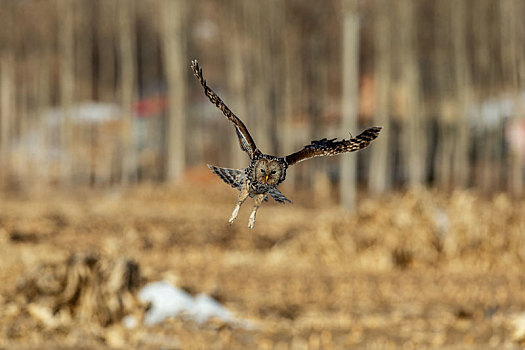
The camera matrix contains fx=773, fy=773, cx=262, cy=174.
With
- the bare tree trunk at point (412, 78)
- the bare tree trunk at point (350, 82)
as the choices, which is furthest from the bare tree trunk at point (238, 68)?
the bare tree trunk at point (350, 82)

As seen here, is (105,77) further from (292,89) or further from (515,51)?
(515,51)

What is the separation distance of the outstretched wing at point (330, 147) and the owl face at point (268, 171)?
0.06 metres

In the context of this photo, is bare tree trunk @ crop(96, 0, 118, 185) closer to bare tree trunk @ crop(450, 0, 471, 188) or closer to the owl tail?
bare tree trunk @ crop(450, 0, 471, 188)

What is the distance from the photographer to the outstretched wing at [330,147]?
259cm

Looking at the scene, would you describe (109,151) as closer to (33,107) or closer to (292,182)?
(33,107)

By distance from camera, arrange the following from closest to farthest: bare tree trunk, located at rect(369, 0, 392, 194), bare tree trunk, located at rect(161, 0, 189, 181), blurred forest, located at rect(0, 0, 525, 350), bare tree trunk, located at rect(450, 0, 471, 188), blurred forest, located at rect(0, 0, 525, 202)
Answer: blurred forest, located at rect(0, 0, 525, 350)
bare tree trunk, located at rect(369, 0, 392, 194)
bare tree trunk, located at rect(450, 0, 471, 188)
blurred forest, located at rect(0, 0, 525, 202)
bare tree trunk, located at rect(161, 0, 189, 181)

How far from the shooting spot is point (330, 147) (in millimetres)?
2643

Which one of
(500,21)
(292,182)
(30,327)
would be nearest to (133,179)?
(292,182)

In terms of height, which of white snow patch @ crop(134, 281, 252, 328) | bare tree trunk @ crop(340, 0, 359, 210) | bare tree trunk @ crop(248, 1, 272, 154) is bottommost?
white snow patch @ crop(134, 281, 252, 328)

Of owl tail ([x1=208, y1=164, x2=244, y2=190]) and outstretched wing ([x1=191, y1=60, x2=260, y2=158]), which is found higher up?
outstretched wing ([x1=191, y1=60, x2=260, y2=158])

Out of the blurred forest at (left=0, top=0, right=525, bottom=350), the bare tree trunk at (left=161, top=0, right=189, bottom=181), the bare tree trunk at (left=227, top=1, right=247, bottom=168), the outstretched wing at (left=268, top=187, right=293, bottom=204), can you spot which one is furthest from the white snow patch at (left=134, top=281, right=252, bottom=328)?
the bare tree trunk at (left=227, top=1, right=247, bottom=168)

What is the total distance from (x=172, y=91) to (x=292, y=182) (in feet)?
19.9

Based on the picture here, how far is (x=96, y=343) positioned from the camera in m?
6.95

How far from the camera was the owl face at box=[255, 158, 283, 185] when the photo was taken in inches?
97.3
